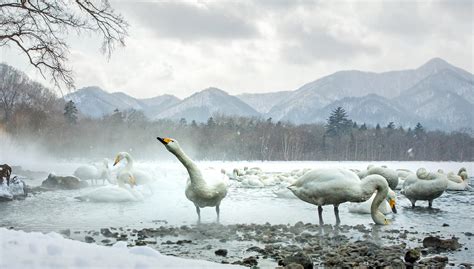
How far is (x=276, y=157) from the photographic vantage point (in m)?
74.5

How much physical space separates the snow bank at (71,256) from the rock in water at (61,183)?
15.2 m

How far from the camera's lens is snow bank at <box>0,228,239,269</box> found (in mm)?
3353

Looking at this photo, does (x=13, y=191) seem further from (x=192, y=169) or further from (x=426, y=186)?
(x=426, y=186)

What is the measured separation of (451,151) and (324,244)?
91114 millimetres

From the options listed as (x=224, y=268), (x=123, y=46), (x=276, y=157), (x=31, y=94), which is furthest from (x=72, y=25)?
(x=276, y=157)

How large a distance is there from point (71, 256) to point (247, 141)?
75104 millimetres

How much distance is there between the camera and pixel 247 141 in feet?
258

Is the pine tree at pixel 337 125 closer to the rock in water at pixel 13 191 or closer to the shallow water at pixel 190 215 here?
the shallow water at pixel 190 215

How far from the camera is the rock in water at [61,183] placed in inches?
A: 706

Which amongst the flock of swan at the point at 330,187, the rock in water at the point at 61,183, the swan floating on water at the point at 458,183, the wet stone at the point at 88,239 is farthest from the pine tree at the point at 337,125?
the wet stone at the point at 88,239

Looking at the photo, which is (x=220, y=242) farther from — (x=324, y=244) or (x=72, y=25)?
(x=72, y=25)

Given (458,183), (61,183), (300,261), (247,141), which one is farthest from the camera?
(247,141)

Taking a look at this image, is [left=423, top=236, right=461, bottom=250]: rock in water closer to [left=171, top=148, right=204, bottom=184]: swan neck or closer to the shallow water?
the shallow water

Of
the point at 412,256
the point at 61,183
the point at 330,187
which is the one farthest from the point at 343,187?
the point at 61,183
